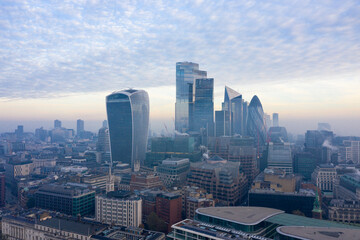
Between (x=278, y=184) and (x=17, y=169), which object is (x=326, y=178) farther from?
(x=17, y=169)

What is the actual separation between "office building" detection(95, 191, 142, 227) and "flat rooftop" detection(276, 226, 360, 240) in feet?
152

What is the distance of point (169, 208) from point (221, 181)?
36458mm

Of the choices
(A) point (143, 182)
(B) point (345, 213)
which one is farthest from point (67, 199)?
(B) point (345, 213)

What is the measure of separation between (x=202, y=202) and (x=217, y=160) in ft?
184

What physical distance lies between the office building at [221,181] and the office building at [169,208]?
25.4 metres

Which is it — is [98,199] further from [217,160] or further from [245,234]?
[217,160]

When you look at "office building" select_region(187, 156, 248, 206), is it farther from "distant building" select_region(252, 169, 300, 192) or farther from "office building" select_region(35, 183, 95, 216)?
"office building" select_region(35, 183, 95, 216)

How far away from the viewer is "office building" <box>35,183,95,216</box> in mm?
108875

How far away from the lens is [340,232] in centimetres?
6259

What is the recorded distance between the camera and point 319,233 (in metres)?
61.5

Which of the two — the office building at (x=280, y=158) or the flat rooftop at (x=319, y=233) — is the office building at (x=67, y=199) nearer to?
the flat rooftop at (x=319, y=233)

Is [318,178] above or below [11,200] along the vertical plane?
above

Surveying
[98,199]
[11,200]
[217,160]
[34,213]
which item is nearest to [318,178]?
[217,160]

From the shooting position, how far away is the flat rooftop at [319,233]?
5984 cm
